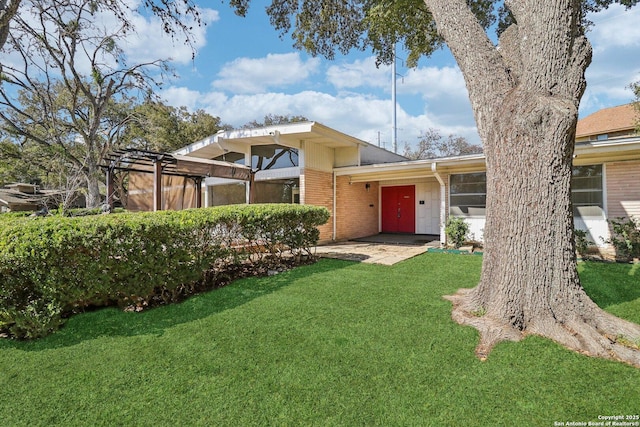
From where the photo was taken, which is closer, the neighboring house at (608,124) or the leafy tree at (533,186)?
the leafy tree at (533,186)

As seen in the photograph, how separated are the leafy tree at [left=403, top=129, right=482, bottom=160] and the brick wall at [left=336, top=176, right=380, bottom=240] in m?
19.1

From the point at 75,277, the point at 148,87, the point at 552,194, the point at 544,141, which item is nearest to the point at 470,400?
the point at 552,194

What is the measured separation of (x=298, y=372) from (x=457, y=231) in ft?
26.6

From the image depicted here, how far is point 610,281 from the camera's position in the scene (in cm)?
537

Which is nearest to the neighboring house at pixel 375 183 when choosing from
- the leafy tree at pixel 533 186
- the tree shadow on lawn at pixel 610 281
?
the tree shadow on lawn at pixel 610 281

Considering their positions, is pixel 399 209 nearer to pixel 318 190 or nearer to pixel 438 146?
pixel 318 190

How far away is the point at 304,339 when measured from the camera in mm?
3318

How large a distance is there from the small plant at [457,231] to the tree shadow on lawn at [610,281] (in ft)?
9.60

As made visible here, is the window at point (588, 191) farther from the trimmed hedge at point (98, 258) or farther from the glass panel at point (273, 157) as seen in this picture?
the trimmed hedge at point (98, 258)

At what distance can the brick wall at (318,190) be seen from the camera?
10.4 m

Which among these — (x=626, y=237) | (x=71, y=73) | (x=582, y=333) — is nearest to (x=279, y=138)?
(x=582, y=333)

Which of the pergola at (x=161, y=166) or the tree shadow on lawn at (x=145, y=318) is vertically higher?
the pergola at (x=161, y=166)

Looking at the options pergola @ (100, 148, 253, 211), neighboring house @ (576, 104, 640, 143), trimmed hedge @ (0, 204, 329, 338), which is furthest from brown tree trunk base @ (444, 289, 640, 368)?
neighboring house @ (576, 104, 640, 143)

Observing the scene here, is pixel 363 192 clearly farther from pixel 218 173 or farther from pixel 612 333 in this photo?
pixel 612 333
